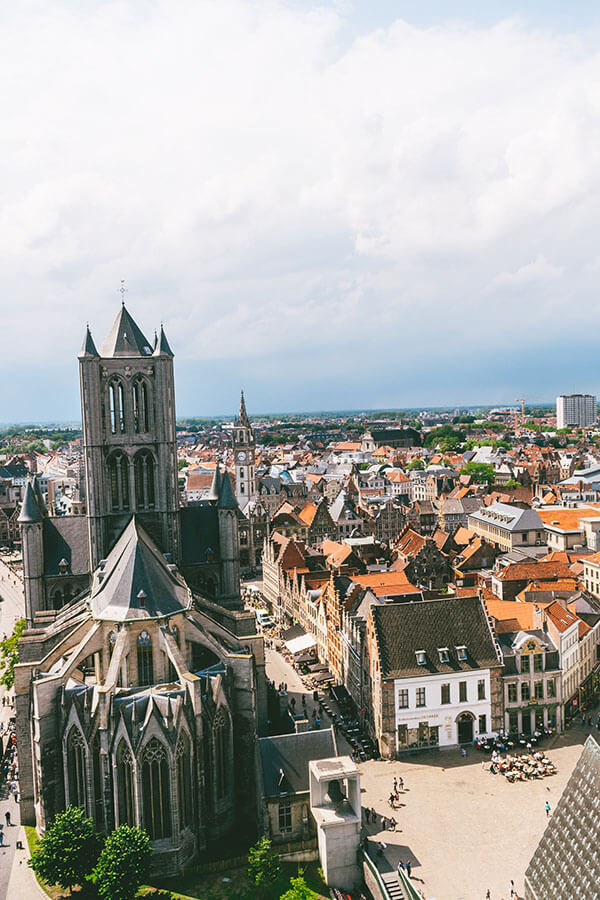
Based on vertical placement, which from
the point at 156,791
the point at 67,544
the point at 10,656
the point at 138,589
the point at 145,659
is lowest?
the point at 10,656

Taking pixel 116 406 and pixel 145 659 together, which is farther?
pixel 116 406

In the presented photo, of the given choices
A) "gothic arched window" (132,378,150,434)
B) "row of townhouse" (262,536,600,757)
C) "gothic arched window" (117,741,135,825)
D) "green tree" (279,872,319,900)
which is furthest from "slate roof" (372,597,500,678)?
"gothic arched window" (132,378,150,434)

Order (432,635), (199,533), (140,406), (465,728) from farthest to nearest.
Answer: (199,533), (140,406), (432,635), (465,728)

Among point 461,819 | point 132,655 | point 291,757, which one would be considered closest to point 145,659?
point 132,655

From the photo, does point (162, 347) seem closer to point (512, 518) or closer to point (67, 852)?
point (67, 852)

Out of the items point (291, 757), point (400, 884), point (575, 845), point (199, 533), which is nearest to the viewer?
point (575, 845)

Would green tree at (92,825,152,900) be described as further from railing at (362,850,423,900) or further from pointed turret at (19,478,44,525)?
pointed turret at (19,478,44,525)
